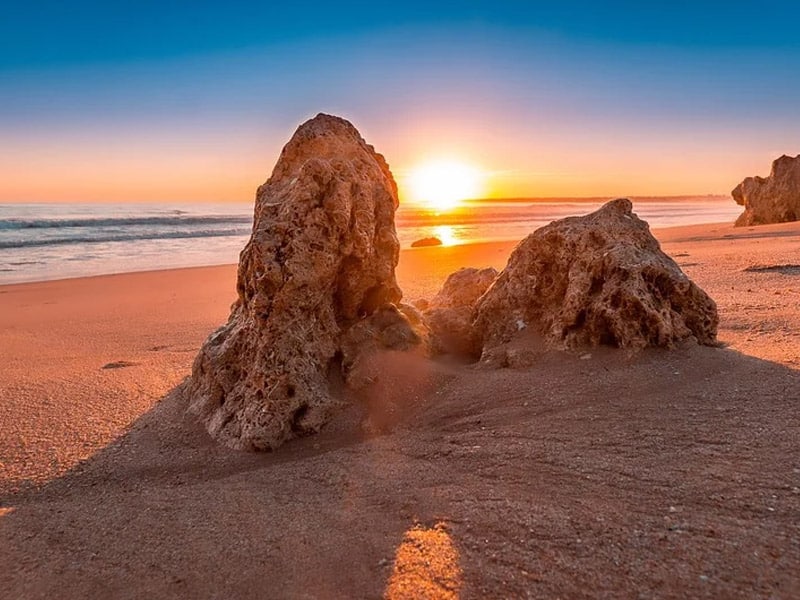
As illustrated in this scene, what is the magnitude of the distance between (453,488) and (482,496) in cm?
19

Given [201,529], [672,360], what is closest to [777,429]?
[672,360]

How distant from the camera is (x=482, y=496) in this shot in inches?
122

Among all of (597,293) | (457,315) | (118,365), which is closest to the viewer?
(597,293)

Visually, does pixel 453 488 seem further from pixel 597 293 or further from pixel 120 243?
pixel 120 243

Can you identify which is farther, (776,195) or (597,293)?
(776,195)

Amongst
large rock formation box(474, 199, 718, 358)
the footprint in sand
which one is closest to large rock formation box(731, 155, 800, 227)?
large rock formation box(474, 199, 718, 358)

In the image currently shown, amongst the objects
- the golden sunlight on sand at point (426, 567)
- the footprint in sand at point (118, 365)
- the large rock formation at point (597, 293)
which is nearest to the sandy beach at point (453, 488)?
the golden sunlight on sand at point (426, 567)

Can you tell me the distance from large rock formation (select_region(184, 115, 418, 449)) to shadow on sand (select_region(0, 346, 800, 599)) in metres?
0.30

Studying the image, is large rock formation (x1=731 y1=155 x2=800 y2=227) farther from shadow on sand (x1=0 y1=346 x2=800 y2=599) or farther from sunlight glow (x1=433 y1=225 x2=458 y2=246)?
shadow on sand (x1=0 y1=346 x2=800 y2=599)

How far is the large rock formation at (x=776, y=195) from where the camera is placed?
22297 mm

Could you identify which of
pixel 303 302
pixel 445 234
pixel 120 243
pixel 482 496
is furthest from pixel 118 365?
pixel 445 234

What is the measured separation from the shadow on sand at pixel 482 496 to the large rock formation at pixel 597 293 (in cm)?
31

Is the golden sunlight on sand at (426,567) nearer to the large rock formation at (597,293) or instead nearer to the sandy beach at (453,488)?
the sandy beach at (453,488)

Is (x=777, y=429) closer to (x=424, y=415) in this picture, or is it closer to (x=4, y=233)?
(x=424, y=415)
